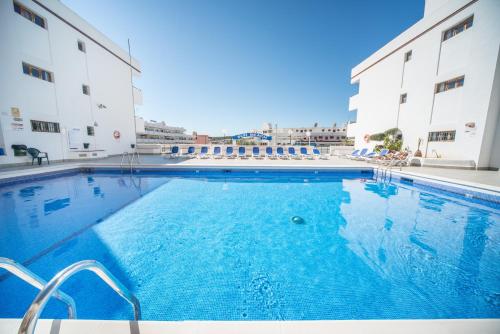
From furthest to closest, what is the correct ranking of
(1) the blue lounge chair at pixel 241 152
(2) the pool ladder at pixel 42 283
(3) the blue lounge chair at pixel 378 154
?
(1) the blue lounge chair at pixel 241 152 → (3) the blue lounge chair at pixel 378 154 → (2) the pool ladder at pixel 42 283

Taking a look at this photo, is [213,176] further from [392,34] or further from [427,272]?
[392,34]

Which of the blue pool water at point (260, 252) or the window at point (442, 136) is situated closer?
the blue pool water at point (260, 252)

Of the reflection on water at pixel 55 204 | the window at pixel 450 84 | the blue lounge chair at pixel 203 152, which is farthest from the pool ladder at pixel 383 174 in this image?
the reflection on water at pixel 55 204

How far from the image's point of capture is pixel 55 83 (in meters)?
9.35

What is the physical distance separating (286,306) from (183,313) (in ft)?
3.70

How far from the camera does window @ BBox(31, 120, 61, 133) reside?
28.0 ft

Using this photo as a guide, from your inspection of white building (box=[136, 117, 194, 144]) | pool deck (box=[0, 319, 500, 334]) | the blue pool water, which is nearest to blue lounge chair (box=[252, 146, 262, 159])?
the blue pool water

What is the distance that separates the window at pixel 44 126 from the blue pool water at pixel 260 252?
4835 mm

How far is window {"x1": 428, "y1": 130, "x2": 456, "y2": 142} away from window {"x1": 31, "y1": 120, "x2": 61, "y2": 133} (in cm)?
1986

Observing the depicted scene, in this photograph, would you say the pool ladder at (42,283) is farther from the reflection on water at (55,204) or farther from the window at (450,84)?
the window at (450,84)

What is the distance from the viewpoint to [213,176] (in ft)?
27.6

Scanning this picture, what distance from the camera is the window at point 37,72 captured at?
27.1ft

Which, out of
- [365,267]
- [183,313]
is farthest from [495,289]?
[183,313]

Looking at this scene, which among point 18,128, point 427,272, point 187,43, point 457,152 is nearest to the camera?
point 427,272
